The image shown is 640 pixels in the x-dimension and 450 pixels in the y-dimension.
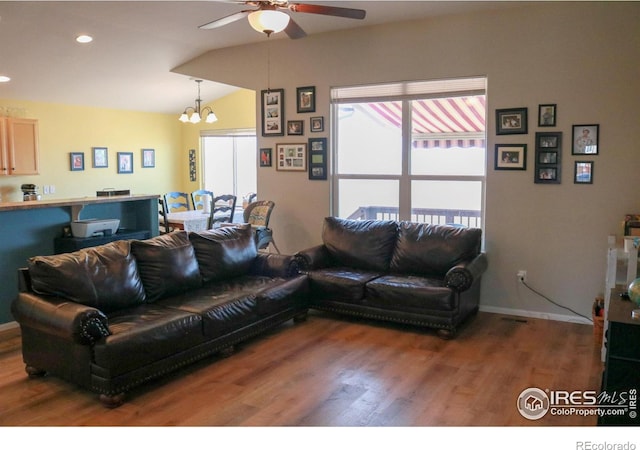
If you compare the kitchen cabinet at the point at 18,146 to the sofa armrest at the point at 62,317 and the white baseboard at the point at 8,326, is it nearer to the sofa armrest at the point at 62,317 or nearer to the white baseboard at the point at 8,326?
the white baseboard at the point at 8,326

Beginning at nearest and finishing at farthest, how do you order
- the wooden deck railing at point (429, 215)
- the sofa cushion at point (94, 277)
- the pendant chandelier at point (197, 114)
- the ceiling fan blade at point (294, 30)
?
the sofa cushion at point (94, 277)
the ceiling fan blade at point (294, 30)
the wooden deck railing at point (429, 215)
the pendant chandelier at point (197, 114)

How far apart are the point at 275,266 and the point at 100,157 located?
498 cm

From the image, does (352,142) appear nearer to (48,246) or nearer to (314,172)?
(314,172)

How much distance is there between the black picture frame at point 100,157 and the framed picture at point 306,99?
406 cm

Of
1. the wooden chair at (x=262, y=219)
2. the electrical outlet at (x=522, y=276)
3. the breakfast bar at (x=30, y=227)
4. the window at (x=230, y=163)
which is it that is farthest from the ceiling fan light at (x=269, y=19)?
the window at (x=230, y=163)

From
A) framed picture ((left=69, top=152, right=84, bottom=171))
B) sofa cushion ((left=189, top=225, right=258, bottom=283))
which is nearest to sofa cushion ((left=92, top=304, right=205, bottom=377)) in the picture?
sofa cushion ((left=189, top=225, right=258, bottom=283))

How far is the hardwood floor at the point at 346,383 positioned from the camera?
297 centimetres

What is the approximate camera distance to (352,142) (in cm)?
586

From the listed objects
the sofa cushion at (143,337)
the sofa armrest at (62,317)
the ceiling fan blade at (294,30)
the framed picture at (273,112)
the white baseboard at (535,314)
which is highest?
the ceiling fan blade at (294,30)

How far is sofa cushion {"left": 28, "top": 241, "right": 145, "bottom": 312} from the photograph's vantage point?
3.39 meters

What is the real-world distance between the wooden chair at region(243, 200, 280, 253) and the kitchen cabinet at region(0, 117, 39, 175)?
134 inches

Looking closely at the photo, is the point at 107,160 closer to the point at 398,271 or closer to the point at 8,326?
the point at 8,326

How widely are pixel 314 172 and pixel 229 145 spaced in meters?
3.94
